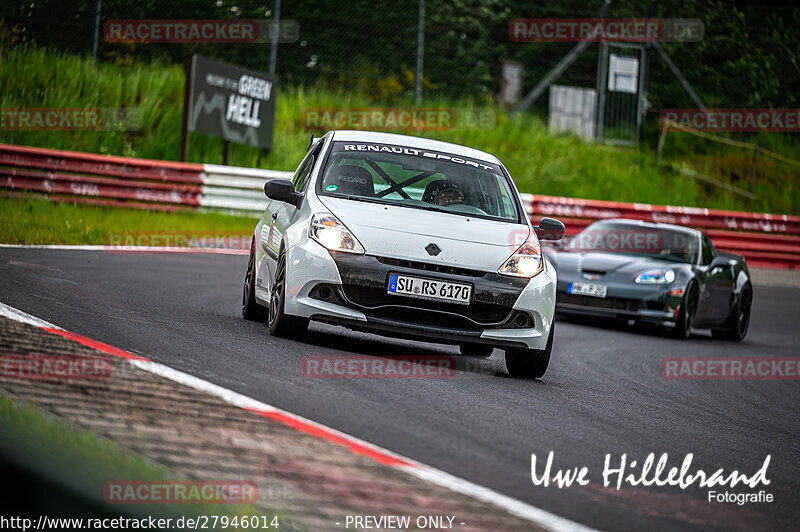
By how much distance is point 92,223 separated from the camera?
16.9m

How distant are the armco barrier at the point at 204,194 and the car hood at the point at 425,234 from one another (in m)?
10.8

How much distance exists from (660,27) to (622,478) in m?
27.7

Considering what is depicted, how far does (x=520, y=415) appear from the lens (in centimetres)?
642

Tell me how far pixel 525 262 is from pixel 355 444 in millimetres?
3502

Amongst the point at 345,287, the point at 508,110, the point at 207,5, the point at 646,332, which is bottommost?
the point at 646,332

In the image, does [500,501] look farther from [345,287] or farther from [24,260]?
[24,260]

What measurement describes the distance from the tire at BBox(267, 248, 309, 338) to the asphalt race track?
5.8 inches

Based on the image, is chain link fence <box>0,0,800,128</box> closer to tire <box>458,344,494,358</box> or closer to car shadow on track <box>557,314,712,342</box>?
car shadow on track <box>557,314,712,342</box>

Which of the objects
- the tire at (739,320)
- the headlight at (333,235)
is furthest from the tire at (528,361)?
the tire at (739,320)

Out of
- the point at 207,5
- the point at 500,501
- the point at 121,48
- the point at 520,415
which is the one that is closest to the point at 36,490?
the point at 500,501

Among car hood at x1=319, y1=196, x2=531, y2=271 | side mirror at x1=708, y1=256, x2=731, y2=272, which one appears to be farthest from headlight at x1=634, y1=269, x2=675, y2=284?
car hood at x1=319, y1=196, x2=531, y2=271

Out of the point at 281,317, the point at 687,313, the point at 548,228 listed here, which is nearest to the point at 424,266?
the point at 281,317

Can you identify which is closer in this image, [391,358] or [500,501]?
[500,501]

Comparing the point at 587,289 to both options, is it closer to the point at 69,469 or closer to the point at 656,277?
the point at 656,277
